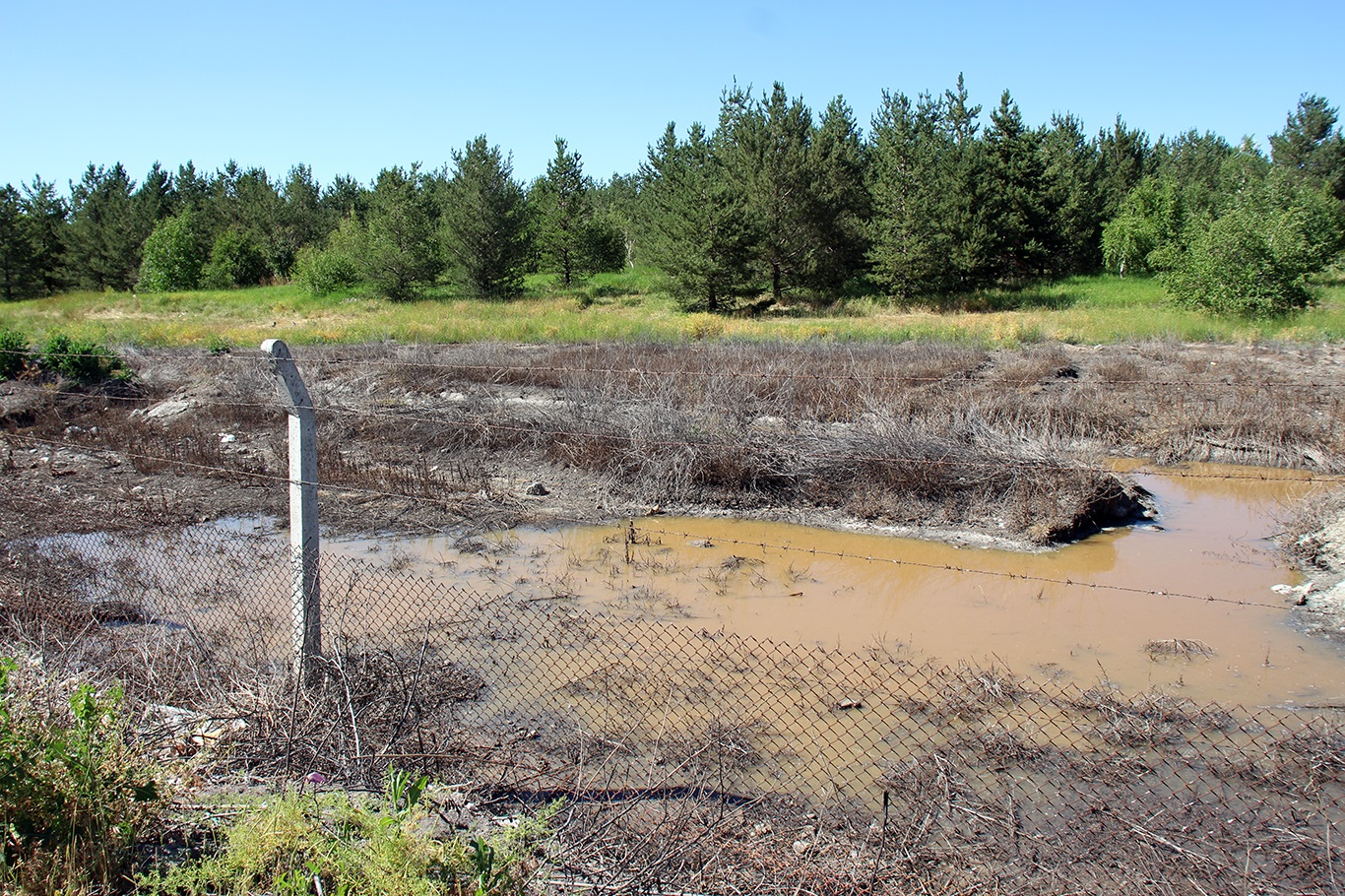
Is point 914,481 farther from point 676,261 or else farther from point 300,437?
point 676,261

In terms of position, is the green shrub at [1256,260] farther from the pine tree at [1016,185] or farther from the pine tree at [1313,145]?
the pine tree at [1313,145]

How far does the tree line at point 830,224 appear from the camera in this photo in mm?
32000

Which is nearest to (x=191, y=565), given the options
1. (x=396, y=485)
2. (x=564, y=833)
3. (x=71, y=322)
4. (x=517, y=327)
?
(x=396, y=485)

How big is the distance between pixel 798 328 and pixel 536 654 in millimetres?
21602

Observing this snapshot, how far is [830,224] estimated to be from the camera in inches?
1547

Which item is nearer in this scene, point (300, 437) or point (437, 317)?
point (300, 437)

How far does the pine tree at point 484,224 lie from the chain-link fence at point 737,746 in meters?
33.6

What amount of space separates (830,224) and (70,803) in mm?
38658

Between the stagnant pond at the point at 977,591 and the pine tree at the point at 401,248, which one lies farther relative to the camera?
the pine tree at the point at 401,248

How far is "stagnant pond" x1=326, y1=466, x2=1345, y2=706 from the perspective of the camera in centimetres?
657

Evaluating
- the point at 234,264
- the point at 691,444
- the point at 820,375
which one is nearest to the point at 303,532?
the point at 691,444

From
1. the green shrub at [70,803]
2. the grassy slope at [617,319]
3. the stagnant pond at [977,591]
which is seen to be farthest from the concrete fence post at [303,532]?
the grassy slope at [617,319]

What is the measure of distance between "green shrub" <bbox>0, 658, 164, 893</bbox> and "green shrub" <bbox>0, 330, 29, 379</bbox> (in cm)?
1470

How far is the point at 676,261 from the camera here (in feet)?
113
